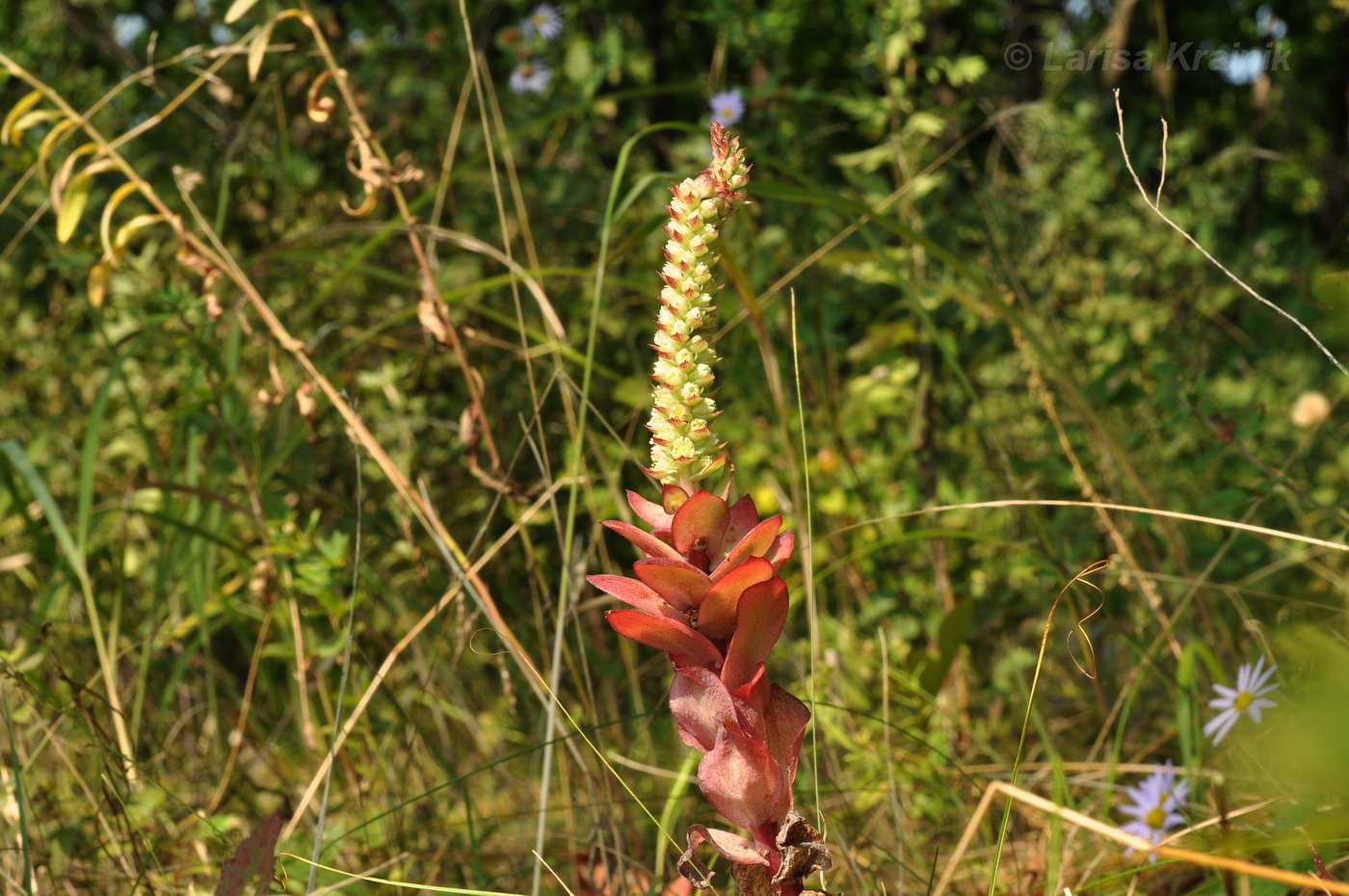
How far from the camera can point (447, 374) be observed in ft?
8.58

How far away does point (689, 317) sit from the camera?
60 cm

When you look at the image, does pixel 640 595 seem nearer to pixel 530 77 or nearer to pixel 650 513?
pixel 650 513

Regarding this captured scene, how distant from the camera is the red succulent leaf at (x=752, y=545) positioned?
0.60 metres

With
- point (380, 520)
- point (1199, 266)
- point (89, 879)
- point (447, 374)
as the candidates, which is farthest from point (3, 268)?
point (1199, 266)

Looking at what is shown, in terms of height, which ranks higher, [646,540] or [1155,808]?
[646,540]

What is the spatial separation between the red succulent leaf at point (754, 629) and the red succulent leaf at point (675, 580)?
25 mm

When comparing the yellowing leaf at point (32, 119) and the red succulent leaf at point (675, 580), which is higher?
the yellowing leaf at point (32, 119)

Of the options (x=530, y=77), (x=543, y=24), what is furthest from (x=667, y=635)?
(x=543, y=24)

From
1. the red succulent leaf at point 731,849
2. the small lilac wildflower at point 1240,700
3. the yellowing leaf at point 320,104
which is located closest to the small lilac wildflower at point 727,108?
the yellowing leaf at point 320,104

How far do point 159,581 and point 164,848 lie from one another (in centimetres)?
36

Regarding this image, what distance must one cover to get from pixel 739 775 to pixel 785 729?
5cm

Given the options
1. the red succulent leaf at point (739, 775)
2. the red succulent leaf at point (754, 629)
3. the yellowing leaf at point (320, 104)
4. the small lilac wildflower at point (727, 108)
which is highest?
the yellowing leaf at point (320, 104)

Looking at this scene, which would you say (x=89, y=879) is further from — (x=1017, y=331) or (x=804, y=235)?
(x=804, y=235)

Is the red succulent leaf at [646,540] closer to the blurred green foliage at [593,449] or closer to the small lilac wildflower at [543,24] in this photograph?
the blurred green foliage at [593,449]
